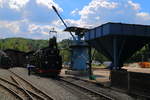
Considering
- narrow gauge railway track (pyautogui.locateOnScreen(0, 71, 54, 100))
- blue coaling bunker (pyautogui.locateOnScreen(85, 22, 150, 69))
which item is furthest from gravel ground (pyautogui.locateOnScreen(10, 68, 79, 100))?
blue coaling bunker (pyautogui.locateOnScreen(85, 22, 150, 69))

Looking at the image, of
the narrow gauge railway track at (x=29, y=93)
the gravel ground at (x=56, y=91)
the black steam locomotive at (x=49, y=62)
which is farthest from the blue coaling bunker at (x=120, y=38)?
the narrow gauge railway track at (x=29, y=93)

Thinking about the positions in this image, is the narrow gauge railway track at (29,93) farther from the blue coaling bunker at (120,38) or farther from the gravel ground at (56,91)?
the blue coaling bunker at (120,38)

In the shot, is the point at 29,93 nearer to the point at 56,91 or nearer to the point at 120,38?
the point at 56,91

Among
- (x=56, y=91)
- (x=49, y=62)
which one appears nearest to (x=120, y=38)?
Answer: (x=56, y=91)

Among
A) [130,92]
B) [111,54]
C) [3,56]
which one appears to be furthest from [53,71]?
[3,56]

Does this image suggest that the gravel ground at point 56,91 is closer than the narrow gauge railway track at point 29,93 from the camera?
No

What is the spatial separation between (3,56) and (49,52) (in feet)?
80.8

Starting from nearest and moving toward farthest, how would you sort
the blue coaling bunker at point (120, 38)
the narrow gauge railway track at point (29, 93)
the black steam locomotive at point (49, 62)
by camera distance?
the narrow gauge railway track at point (29, 93) → the blue coaling bunker at point (120, 38) → the black steam locomotive at point (49, 62)

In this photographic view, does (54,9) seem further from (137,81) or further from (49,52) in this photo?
(137,81)

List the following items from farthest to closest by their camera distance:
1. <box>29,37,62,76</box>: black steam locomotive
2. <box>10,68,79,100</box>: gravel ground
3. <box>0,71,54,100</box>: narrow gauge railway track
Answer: <box>29,37,62,76</box>: black steam locomotive < <box>10,68,79,100</box>: gravel ground < <box>0,71,54,100</box>: narrow gauge railway track

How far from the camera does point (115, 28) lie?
23.1 m

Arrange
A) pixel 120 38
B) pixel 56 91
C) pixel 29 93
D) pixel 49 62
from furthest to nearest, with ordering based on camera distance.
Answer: pixel 49 62
pixel 120 38
pixel 56 91
pixel 29 93

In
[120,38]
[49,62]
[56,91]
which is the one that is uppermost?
[120,38]

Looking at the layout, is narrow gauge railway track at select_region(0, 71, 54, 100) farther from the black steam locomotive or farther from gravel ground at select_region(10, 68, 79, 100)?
the black steam locomotive
